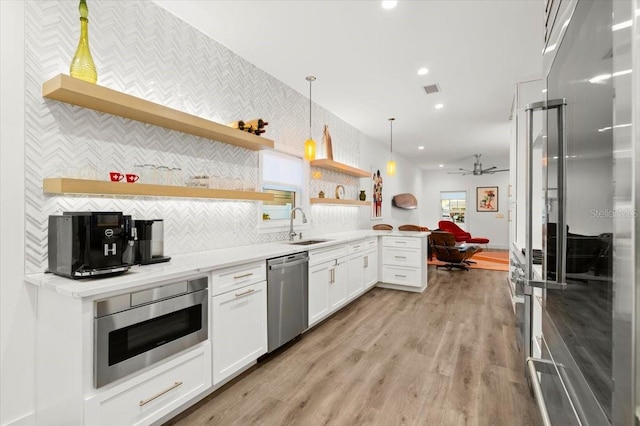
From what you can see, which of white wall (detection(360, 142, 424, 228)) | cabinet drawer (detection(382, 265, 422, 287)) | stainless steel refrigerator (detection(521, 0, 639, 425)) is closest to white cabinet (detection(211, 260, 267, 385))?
stainless steel refrigerator (detection(521, 0, 639, 425))

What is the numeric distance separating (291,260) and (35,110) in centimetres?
215

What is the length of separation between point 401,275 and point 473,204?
7.37 metres

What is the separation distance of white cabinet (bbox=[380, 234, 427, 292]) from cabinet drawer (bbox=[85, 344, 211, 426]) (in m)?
3.59

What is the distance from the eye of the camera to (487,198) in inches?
427

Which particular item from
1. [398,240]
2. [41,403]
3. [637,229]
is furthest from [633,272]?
[398,240]

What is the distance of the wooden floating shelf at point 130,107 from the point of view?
183 cm

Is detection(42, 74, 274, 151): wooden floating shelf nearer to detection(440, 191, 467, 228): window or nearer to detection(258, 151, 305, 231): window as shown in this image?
detection(258, 151, 305, 231): window

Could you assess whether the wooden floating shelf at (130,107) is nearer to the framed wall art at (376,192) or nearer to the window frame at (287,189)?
the window frame at (287,189)

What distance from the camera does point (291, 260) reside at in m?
3.07

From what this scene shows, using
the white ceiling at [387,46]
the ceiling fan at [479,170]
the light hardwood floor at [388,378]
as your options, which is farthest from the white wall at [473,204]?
the light hardwood floor at [388,378]

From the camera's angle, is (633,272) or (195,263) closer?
(633,272)

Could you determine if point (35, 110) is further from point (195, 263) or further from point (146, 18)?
point (195, 263)

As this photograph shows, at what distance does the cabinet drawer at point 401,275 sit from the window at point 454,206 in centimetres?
724

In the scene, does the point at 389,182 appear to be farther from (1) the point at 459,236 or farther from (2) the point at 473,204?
(2) the point at 473,204
